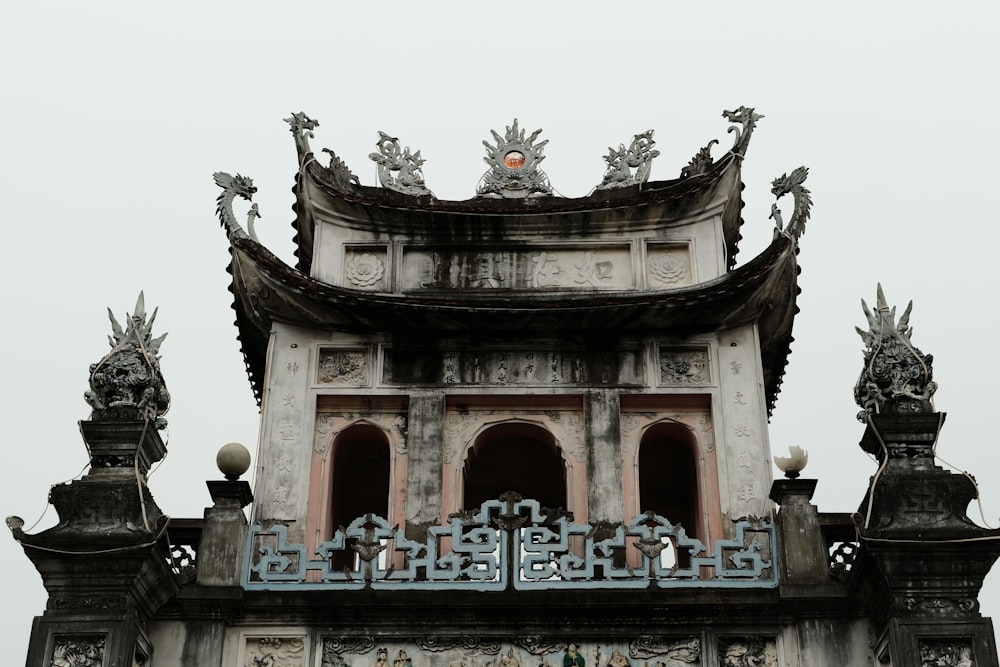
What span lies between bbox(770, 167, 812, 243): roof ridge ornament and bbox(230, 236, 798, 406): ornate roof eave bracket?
24 cm

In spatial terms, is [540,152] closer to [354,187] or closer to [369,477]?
[354,187]

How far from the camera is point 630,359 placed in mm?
16859

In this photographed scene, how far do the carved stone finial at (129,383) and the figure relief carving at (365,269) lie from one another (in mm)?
3372

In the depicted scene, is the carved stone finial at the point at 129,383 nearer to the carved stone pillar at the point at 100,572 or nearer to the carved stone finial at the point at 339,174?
the carved stone pillar at the point at 100,572

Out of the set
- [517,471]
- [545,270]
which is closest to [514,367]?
[545,270]

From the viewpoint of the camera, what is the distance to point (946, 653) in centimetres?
1312

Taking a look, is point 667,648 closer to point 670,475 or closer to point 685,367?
point 685,367

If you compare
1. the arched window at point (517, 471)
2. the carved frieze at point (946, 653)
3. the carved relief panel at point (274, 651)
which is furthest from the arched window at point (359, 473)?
the carved frieze at point (946, 653)

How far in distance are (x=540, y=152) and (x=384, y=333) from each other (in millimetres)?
3950

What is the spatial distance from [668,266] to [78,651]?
27.5 feet

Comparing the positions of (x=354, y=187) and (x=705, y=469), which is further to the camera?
(x=354, y=187)

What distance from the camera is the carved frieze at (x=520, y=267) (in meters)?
17.8

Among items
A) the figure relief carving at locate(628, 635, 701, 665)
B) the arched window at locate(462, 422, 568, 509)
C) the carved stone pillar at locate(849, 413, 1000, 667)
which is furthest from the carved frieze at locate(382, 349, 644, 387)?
the carved stone pillar at locate(849, 413, 1000, 667)

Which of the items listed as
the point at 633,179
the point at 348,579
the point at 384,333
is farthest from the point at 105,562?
the point at 633,179
